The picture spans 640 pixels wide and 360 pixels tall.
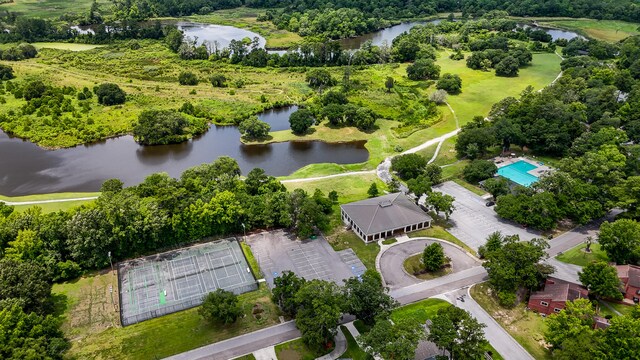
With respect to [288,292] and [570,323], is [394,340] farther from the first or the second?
[570,323]

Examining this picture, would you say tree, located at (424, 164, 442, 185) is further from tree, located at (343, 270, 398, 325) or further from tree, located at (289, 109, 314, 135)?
tree, located at (343, 270, 398, 325)

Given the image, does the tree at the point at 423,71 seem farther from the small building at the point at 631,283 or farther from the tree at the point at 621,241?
the small building at the point at 631,283

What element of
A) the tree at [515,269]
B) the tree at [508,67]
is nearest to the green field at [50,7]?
the tree at [508,67]

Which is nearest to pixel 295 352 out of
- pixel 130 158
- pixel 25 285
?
pixel 25 285

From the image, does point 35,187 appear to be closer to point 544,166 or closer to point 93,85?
point 93,85

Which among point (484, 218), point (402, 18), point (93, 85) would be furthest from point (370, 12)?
point (484, 218)

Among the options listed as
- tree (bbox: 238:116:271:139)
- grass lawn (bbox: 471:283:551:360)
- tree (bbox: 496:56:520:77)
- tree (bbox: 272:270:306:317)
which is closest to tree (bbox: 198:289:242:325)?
tree (bbox: 272:270:306:317)

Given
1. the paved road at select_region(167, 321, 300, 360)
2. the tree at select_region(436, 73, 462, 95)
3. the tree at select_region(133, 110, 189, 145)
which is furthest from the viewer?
the tree at select_region(436, 73, 462, 95)
